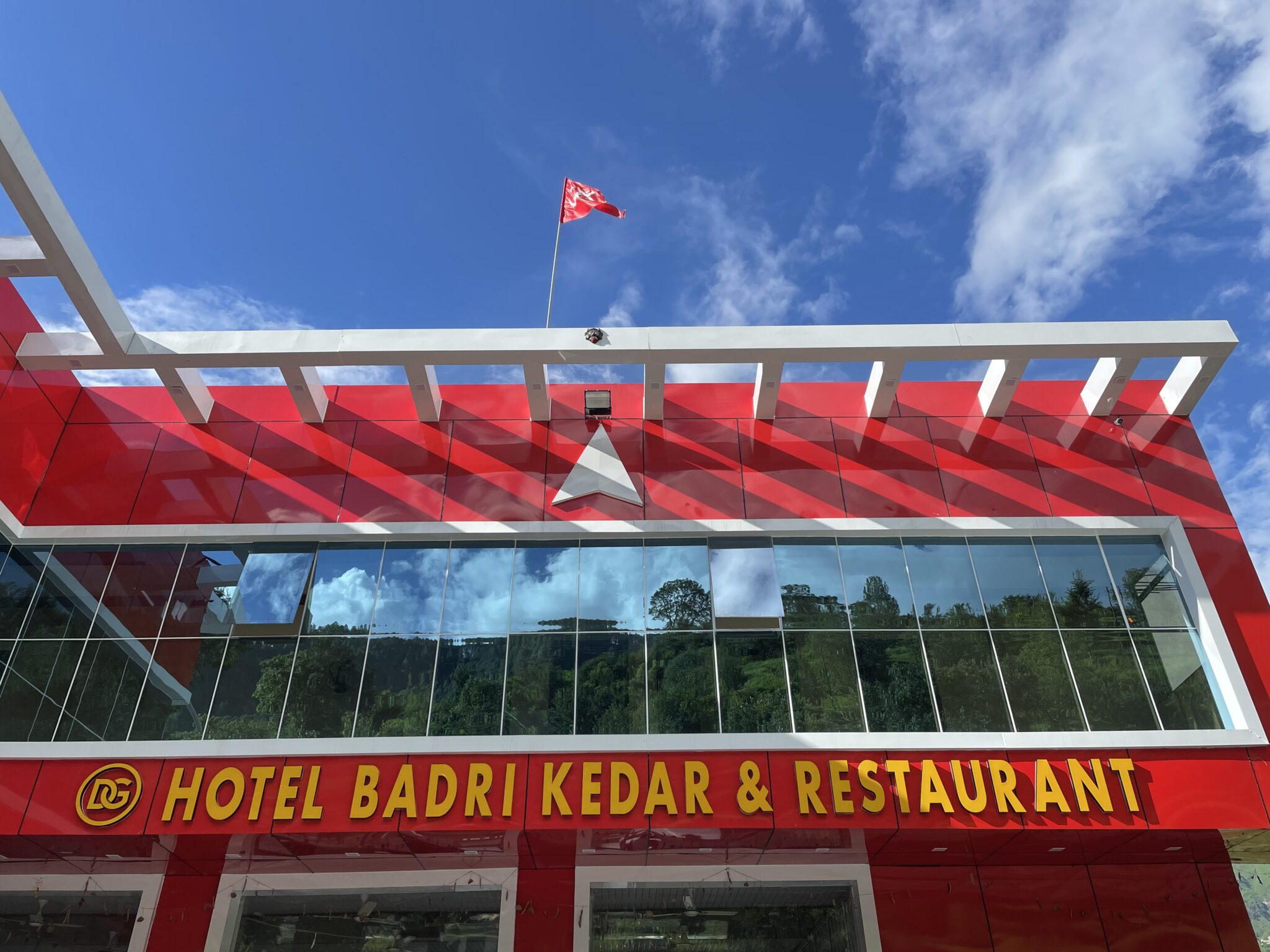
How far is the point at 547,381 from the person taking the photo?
20766 millimetres

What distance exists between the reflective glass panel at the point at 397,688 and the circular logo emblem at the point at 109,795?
4.29 meters

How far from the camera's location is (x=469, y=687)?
17.5m

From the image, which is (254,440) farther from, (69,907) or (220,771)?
Answer: (69,907)

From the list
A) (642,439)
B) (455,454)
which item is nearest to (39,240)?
(455,454)

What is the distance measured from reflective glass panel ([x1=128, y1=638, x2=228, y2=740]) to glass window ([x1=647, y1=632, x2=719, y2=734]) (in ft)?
30.5

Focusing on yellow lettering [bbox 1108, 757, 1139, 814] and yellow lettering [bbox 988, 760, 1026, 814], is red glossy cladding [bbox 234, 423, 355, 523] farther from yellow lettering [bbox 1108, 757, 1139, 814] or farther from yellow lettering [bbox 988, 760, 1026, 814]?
yellow lettering [bbox 1108, 757, 1139, 814]

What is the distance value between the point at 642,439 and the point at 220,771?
1165 centimetres

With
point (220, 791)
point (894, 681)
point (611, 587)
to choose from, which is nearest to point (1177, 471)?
point (894, 681)

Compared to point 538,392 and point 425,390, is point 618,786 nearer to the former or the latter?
point 538,392

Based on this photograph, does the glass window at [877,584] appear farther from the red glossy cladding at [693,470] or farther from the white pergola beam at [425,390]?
the white pergola beam at [425,390]

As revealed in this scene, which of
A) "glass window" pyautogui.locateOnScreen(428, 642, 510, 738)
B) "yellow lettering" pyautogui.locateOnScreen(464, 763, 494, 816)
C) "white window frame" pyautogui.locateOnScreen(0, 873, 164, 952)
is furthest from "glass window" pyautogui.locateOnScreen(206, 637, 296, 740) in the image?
"yellow lettering" pyautogui.locateOnScreen(464, 763, 494, 816)

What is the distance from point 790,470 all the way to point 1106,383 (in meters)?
8.03

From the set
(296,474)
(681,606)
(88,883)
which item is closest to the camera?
(88,883)

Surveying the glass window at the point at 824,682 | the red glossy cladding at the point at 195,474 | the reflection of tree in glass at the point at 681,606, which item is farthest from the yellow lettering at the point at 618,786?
the red glossy cladding at the point at 195,474
